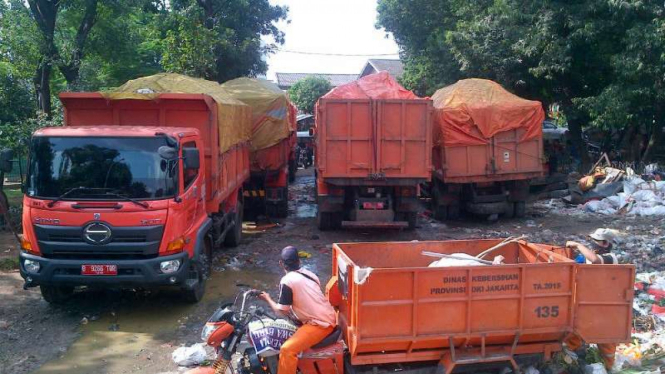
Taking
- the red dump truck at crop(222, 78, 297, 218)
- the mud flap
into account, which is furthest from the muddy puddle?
the red dump truck at crop(222, 78, 297, 218)

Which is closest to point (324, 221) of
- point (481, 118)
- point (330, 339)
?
point (481, 118)

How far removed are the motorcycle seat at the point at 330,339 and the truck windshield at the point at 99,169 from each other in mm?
2847

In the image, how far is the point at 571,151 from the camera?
2119 cm

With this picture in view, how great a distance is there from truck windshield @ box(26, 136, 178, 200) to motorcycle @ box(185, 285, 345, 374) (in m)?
2.43

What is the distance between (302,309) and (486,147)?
8.81m

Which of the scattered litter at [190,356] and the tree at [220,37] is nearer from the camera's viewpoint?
the scattered litter at [190,356]

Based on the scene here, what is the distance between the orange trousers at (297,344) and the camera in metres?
4.50

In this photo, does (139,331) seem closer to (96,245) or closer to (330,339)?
(96,245)

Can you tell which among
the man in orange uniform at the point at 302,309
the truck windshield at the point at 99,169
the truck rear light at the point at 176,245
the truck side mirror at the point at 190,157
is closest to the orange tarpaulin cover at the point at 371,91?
the truck side mirror at the point at 190,157

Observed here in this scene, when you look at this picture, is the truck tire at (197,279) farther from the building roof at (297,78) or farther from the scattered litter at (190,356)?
the building roof at (297,78)

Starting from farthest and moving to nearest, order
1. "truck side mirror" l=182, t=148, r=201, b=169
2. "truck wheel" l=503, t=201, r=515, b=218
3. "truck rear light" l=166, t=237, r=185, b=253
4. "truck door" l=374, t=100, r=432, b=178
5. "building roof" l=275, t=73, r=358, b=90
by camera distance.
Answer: "building roof" l=275, t=73, r=358, b=90 < "truck wheel" l=503, t=201, r=515, b=218 < "truck door" l=374, t=100, r=432, b=178 < "truck side mirror" l=182, t=148, r=201, b=169 < "truck rear light" l=166, t=237, r=185, b=253

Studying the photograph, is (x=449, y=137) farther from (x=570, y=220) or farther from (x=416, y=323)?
(x=416, y=323)

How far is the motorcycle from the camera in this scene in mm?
4586

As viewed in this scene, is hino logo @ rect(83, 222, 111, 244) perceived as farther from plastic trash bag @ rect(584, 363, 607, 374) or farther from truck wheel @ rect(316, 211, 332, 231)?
truck wheel @ rect(316, 211, 332, 231)
